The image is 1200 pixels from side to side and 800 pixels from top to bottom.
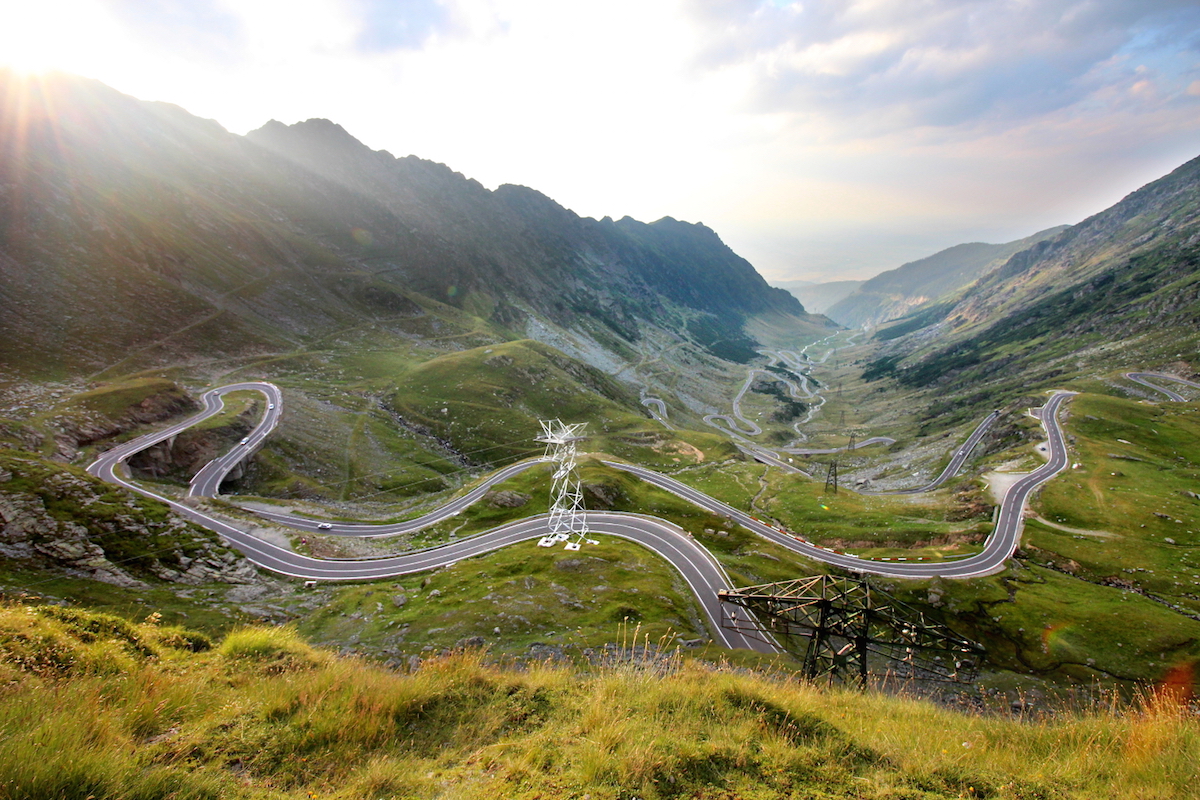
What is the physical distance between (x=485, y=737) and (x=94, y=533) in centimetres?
4225

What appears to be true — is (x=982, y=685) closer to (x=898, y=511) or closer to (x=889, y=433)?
(x=898, y=511)

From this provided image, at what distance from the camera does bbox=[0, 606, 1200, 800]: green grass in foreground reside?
693 centimetres

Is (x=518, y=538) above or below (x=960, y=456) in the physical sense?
above

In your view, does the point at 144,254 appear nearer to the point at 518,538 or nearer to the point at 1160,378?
the point at 518,538

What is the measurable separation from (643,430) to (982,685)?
85.0 m

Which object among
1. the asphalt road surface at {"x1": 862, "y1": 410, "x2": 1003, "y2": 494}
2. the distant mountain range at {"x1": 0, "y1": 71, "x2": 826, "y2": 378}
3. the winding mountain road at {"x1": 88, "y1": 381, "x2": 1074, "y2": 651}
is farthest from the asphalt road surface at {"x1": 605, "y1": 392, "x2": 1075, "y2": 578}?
the distant mountain range at {"x1": 0, "y1": 71, "x2": 826, "y2": 378}

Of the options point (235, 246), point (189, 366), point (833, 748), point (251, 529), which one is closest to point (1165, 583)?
point (833, 748)

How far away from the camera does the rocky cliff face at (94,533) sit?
3062 centimetres

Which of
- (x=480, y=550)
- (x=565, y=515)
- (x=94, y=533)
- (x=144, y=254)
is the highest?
(x=144, y=254)

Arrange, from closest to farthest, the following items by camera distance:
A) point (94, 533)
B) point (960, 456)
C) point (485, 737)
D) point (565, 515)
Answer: point (485, 737)
point (94, 533)
point (565, 515)
point (960, 456)

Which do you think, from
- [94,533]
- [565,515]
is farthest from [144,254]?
[565,515]

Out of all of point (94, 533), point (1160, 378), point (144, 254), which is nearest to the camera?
point (94, 533)

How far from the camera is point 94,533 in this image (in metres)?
33.4

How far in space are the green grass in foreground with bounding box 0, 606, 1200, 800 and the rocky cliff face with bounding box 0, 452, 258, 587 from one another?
29.7m
